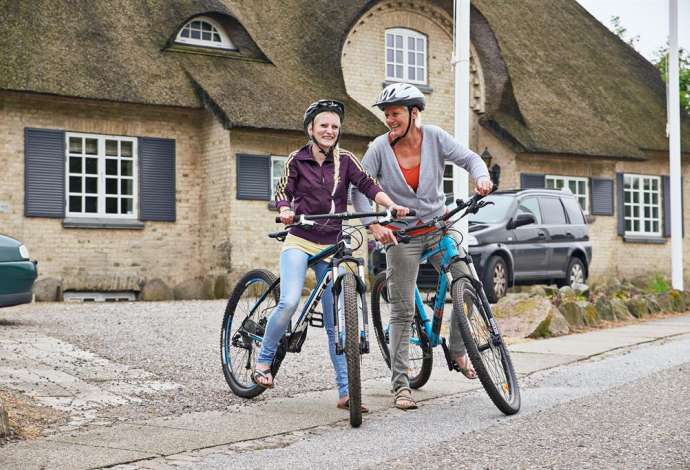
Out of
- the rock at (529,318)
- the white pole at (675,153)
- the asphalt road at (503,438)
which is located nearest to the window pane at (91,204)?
the rock at (529,318)

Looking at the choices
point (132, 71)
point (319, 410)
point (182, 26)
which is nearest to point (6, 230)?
point (132, 71)

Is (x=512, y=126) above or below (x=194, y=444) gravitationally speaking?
above

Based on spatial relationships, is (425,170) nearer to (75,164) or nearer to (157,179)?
(75,164)

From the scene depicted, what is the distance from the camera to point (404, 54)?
80.6ft

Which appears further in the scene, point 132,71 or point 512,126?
point 512,126

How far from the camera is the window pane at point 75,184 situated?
19.4 m

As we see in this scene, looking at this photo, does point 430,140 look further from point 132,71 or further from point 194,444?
point 132,71

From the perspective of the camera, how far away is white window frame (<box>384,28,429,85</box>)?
24266mm

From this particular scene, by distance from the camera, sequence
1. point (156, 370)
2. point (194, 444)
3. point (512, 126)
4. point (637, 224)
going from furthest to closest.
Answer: point (637, 224), point (512, 126), point (156, 370), point (194, 444)

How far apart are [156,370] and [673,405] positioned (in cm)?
402

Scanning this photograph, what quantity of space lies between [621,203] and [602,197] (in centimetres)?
74

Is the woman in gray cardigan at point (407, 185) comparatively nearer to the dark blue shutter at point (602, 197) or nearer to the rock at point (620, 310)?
the rock at point (620, 310)

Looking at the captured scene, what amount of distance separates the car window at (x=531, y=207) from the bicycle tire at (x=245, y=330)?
424 inches

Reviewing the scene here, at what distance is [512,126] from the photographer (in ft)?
81.1
